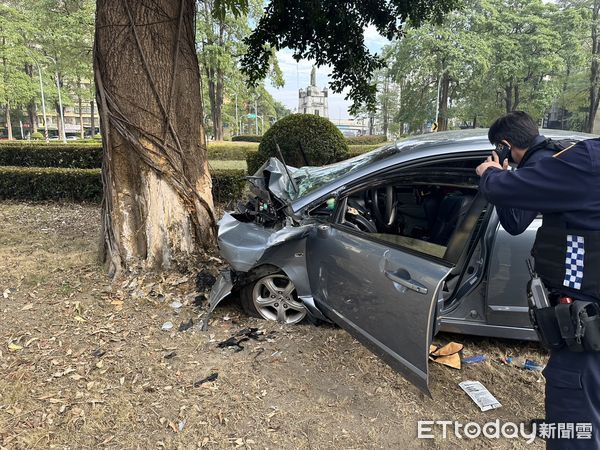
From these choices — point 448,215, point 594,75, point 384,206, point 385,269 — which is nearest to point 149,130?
point 384,206

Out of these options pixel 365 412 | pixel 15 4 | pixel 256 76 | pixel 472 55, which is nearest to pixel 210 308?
pixel 365 412

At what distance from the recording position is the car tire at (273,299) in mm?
3312

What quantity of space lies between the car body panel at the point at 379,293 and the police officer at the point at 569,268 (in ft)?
1.69

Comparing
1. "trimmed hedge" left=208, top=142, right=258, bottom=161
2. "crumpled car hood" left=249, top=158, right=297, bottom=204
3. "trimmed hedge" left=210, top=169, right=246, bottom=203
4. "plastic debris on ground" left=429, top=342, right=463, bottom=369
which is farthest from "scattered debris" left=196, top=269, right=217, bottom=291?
"trimmed hedge" left=208, top=142, right=258, bottom=161

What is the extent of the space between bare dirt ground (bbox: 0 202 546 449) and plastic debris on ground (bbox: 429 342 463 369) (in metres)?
0.06

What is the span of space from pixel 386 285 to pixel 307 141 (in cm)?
570

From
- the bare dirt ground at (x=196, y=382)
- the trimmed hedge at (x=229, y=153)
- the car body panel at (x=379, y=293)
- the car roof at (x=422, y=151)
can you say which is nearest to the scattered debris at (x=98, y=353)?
the bare dirt ground at (x=196, y=382)

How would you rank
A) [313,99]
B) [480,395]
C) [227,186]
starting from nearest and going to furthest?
[480,395] → [227,186] → [313,99]

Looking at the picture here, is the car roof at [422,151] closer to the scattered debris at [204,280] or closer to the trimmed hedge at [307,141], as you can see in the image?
the scattered debris at [204,280]

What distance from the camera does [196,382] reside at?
2697 millimetres

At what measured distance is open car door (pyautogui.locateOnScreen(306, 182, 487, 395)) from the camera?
82.5 inches

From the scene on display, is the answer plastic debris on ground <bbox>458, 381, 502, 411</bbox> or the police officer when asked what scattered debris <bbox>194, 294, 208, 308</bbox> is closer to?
plastic debris on ground <bbox>458, 381, 502, 411</bbox>

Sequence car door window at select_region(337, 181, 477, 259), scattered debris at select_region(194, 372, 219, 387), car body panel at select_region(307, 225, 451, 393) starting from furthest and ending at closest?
car door window at select_region(337, 181, 477, 259)
scattered debris at select_region(194, 372, 219, 387)
car body panel at select_region(307, 225, 451, 393)

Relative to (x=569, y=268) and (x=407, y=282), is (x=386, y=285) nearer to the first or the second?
(x=407, y=282)
